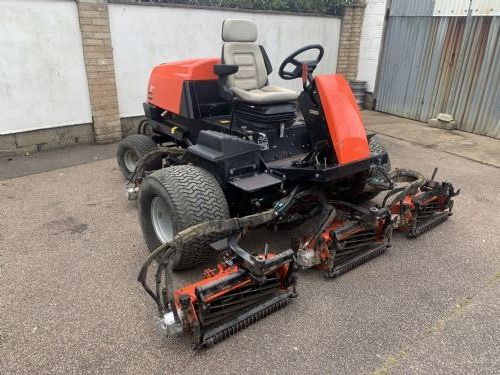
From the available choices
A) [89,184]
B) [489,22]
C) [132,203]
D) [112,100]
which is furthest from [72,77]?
[489,22]

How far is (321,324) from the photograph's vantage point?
2.36 metres

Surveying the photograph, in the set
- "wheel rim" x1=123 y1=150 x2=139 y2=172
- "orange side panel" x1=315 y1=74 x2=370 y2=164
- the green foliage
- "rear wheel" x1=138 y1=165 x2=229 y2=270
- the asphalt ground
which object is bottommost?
the asphalt ground

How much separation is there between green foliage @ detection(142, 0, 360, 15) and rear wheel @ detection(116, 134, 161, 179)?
382cm

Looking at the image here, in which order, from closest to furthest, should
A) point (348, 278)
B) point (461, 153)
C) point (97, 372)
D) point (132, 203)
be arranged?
1. point (97, 372)
2. point (348, 278)
3. point (132, 203)
4. point (461, 153)

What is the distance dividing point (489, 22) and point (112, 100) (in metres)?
6.39

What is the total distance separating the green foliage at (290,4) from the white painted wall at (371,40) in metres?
0.41

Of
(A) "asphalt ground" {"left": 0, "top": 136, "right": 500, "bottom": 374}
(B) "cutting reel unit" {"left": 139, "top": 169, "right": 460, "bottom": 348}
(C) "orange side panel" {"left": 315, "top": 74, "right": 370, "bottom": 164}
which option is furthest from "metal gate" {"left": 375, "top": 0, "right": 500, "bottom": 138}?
(C) "orange side panel" {"left": 315, "top": 74, "right": 370, "bottom": 164}

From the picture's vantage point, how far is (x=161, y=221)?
297cm

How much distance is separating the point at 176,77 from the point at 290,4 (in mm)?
5321

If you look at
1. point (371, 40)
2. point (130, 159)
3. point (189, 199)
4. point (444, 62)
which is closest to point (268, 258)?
point (189, 199)

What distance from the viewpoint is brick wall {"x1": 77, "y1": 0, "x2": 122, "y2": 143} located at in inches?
213

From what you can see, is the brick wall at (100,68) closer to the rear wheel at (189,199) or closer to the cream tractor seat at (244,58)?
the cream tractor seat at (244,58)

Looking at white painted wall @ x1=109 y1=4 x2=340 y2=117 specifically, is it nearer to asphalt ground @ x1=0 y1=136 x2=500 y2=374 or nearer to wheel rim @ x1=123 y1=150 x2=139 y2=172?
wheel rim @ x1=123 y1=150 x2=139 y2=172

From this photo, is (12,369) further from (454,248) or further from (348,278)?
(454,248)
